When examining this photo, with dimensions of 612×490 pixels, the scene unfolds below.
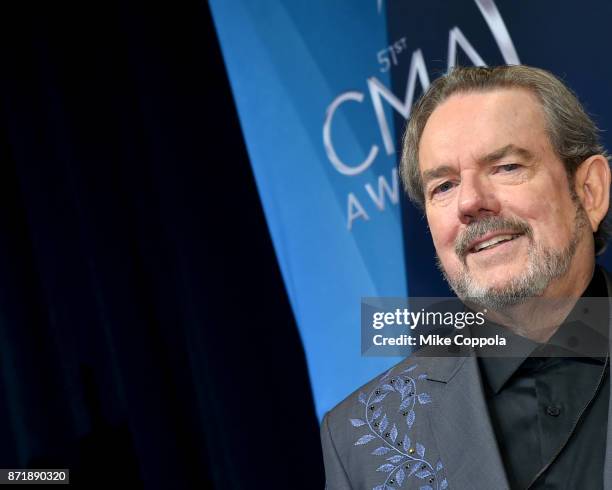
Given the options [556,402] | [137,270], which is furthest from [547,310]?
[137,270]

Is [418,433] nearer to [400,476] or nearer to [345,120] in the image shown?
[400,476]

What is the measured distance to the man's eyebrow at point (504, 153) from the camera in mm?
1509

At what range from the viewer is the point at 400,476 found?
148 cm

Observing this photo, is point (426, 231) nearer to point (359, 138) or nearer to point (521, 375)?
point (359, 138)

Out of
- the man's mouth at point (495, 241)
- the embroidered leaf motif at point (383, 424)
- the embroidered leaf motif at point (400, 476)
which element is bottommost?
the embroidered leaf motif at point (400, 476)

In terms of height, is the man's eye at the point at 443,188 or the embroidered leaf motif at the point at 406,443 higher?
the man's eye at the point at 443,188

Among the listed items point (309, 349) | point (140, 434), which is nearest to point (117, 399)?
point (140, 434)

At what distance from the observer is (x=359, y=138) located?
2289 millimetres

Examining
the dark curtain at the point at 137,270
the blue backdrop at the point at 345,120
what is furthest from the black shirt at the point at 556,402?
the dark curtain at the point at 137,270

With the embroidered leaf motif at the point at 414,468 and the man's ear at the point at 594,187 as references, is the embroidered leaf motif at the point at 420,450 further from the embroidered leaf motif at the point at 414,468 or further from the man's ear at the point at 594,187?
the man's ear at the point at 594,187

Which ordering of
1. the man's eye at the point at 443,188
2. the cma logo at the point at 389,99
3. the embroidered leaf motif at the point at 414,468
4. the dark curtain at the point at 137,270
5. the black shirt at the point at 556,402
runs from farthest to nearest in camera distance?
the dark curtain at the point at 137,270, the cma logo at the point at 389,99, the man's eye at the point at 443,188, the embroidered leaf motif at the point at 414,468, the black shirt at the point at 556,402

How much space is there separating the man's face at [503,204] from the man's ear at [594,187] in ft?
0.10

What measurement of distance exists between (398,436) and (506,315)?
29 cm

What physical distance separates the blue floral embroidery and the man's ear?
1.40 feet
